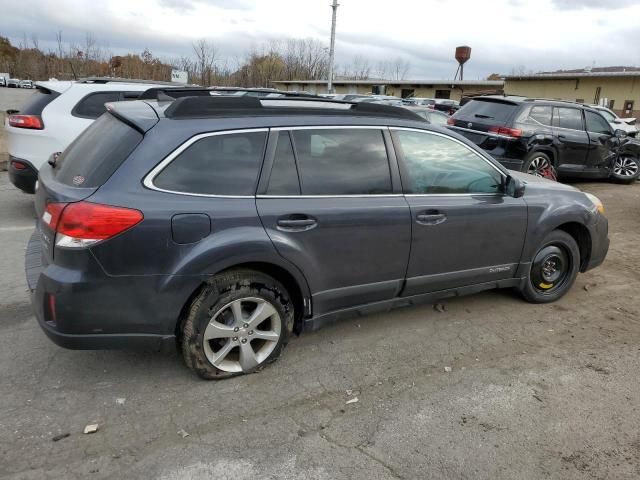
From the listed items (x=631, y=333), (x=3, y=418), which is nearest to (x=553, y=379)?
(x=631, y=333)

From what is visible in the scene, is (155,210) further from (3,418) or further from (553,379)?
(553,379)

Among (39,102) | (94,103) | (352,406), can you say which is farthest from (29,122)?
(352,406)

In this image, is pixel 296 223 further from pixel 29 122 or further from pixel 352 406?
pixel 29 122

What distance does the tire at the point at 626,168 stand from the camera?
11719 mm

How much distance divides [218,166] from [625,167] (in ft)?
38.4

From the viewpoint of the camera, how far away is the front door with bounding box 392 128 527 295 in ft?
12.1

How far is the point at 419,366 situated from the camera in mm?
3500

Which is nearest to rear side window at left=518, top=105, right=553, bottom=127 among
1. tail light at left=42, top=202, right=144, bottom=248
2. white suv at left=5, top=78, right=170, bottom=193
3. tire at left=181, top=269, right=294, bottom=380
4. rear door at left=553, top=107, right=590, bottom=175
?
rear door at left=553, top=107, right=590, bottom=175

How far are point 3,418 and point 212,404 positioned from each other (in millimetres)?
1102

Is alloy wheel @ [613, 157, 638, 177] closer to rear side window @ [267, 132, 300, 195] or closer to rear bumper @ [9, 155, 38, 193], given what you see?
rear side window @ [267, 132, 300, 195]

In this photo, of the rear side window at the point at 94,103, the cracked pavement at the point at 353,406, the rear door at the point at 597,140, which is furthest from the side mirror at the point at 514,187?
the rear door at the point at 597,140

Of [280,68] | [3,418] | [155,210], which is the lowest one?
[3,418]

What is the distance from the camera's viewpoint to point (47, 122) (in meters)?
6.12

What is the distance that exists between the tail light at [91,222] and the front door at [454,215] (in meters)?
1.90
